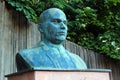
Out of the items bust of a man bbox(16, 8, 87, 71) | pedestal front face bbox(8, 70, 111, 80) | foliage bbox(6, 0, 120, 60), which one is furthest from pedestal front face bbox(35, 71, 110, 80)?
foliage bbox(6, 0, 120, 60)

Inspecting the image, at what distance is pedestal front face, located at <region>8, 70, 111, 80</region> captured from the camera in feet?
7.42

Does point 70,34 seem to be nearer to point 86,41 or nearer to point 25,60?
point 86,41

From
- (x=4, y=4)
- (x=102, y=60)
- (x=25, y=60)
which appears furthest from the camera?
(x=102, y=60)

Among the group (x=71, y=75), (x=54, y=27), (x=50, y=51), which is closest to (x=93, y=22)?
(x=54, y=27)

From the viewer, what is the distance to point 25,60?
8.54ft

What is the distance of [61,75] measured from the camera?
234 centimetres

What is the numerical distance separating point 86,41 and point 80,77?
3.42m

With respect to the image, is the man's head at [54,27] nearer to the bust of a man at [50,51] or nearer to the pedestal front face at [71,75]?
the bust of a man at [50,51]

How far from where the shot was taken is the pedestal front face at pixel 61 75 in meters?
2.26

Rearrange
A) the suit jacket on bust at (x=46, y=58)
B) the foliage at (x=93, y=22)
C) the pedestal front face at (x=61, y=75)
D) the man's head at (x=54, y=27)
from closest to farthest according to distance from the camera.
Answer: the pedestal front face at (x=61, y=75)
the suit jacket on bust at (x=46, y=58)
the man's head at (x=54, y=27)
the foliage at (x=93, y=22)

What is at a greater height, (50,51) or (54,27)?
(54,27)

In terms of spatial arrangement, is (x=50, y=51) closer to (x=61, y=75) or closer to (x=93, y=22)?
(x=61, y=75)

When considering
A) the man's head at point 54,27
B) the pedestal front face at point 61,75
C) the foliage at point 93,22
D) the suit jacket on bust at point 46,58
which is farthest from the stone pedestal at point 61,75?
the foliage at point 93,22

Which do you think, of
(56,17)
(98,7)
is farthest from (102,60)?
(56,17)
